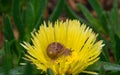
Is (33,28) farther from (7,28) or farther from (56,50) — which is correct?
(56,50)

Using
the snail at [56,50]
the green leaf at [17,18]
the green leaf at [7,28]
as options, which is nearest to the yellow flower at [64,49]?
the snail at [56,50]

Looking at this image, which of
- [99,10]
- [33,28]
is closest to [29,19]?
[33,28]

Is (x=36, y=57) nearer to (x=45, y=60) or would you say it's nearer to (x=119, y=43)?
A: (x=45, y=60)

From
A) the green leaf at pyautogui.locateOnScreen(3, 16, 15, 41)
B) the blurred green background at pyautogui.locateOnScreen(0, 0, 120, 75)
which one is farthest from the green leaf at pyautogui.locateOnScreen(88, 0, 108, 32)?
the green leaf at pyautogui.locateOnScreen(3, 16, 15, 41)

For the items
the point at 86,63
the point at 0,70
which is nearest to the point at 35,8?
the point at 0,70

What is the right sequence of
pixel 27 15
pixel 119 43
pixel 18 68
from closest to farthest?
pixel 18 68 < pixel 119 43 < pixel 27 15

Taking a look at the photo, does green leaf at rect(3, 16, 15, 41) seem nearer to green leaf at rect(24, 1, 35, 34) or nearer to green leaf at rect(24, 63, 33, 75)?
green leaf at rect(24, 1, 35, 34)

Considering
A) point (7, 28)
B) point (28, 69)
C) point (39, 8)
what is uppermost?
point (39, 8)
